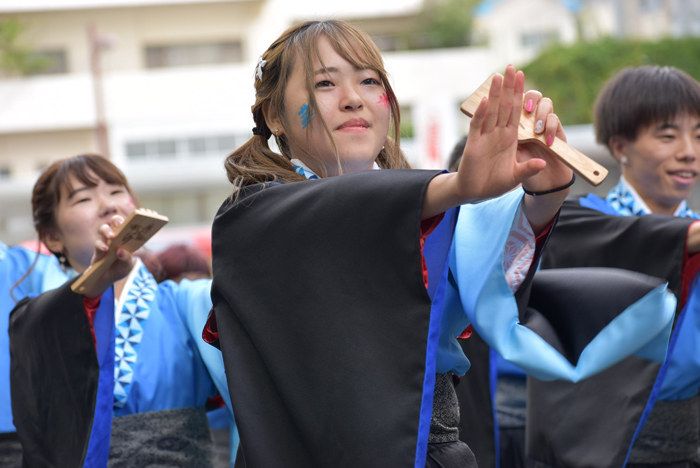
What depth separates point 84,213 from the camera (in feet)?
8.77

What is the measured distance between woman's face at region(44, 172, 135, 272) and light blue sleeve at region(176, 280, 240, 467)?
36cm

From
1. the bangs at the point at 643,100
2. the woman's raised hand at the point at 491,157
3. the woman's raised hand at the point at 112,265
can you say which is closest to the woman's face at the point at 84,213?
the woman's raised hand at the point at 112,265

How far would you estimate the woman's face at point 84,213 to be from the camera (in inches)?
105

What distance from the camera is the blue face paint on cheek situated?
1.69 metres

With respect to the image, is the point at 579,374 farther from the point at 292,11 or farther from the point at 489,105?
the point at 292,11

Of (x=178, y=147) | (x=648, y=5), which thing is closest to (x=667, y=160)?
(x=178, y=147)

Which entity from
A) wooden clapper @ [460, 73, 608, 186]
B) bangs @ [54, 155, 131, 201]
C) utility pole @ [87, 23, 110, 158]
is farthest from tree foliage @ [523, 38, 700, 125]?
wooden clapper @ [460, 73, 608, 186]

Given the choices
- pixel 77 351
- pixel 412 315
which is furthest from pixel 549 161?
pixel 77 351

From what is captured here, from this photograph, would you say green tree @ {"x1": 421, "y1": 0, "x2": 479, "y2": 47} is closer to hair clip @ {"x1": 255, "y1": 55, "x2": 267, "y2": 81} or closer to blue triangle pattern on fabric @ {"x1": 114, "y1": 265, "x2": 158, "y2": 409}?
blue triangle pattern on fabric @ {"x1": 114, "y1": 265, "x2": 158, "y2": 409}

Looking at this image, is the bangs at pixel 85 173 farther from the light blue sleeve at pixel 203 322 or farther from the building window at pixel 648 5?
the building window at pixel 648 5

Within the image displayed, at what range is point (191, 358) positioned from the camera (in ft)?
8.41

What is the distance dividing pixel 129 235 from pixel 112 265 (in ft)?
0.49

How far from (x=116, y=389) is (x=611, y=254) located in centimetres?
166

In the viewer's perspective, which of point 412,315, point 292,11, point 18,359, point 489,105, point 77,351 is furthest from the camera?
point 292,11
